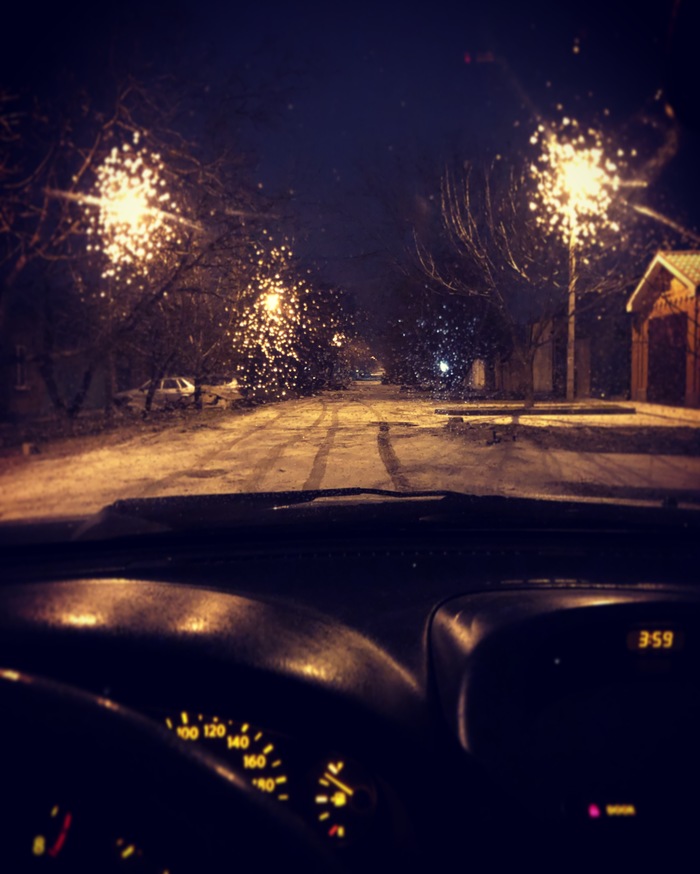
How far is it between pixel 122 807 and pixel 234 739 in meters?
0.79

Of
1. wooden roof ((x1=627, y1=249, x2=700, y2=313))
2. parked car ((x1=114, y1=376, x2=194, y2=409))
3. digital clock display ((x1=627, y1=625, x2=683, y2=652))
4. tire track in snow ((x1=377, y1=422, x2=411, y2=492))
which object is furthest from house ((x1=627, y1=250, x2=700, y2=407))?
digital clock display ((x1=627, y1=625, x2=683, y2=652))

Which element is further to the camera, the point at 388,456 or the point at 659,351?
the point at 659,351

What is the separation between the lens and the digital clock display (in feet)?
7.61

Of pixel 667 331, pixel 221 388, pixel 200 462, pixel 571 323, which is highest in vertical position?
pixel 571 323

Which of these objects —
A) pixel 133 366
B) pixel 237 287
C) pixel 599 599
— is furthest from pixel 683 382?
pixel 599 599

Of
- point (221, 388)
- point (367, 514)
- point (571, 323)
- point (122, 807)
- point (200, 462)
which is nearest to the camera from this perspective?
point (122, 807)

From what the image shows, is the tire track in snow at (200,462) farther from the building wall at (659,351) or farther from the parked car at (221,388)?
the building wall at (659,351)

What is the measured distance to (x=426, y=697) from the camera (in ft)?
7.07

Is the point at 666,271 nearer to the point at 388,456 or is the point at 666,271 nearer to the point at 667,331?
the point at 667,331

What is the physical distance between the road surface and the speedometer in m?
3.61

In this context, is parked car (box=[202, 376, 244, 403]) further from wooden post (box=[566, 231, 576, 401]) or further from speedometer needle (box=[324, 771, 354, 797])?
speedometer needle (box=[324, 771, 354, 797])

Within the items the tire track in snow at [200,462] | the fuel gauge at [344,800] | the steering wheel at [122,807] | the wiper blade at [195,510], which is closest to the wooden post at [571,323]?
the tire track in snow at [200,462]

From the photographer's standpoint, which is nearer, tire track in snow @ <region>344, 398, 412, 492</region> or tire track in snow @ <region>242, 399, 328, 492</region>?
tire track in snow @ <region>344, 398, 412, 492</region>

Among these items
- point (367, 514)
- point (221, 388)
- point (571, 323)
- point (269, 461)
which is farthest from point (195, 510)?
point (571, 323)
